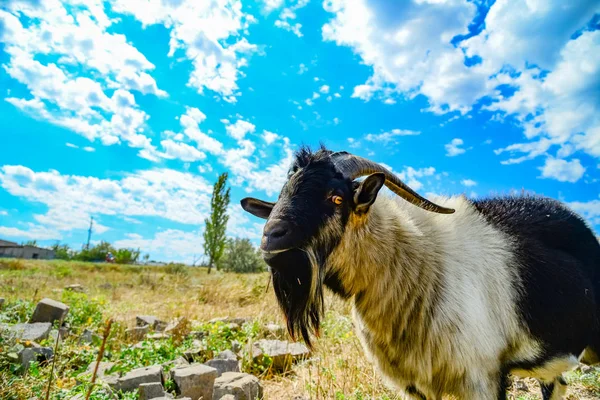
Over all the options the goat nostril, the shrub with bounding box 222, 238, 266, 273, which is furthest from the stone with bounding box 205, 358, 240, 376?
the shrub with bounding box 222, 238, 266, 273

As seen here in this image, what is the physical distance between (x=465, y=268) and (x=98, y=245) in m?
47.0

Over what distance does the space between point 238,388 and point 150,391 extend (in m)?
0.71

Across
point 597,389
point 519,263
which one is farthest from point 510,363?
point 597,389

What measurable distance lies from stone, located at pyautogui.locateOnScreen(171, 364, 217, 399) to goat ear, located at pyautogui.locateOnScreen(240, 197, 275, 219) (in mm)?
1543

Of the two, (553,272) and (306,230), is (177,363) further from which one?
(553,272)

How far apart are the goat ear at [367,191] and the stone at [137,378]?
7.85ft

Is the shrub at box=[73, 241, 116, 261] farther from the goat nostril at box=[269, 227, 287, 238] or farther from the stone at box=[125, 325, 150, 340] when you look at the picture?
the goat nostril at box=[269, 227, 287, 238]

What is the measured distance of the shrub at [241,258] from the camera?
25891 millimetres

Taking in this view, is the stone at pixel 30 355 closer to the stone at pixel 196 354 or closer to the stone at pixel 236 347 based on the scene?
the stone at pixel 196 354

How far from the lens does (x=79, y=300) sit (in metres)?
7.18

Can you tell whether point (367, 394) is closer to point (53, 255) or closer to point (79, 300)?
point (79, 300)

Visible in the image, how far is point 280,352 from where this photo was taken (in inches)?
179

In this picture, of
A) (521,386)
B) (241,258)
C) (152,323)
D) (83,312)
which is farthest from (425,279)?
(241,258)

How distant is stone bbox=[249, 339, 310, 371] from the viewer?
446cm
